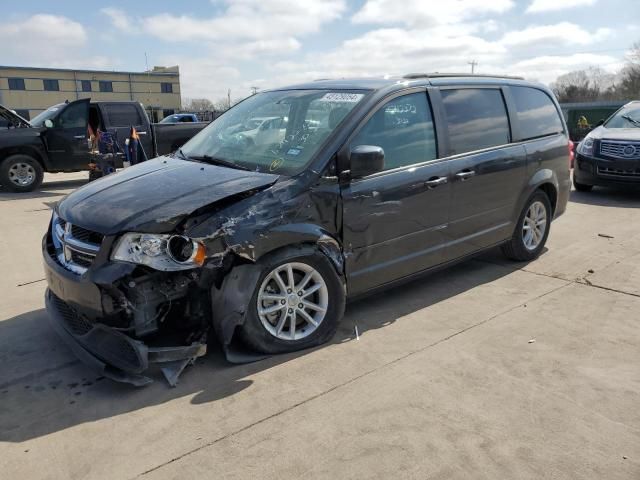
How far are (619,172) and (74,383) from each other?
30.4ft

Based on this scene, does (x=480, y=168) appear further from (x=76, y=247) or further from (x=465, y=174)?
(x=76, y=247)

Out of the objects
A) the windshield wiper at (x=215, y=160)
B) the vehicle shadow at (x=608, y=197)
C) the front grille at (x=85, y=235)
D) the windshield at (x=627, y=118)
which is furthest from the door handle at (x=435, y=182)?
the windshield at (x=627, y=118)

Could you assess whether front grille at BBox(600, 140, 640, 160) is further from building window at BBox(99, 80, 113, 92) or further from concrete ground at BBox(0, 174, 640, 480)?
building window at BBox(99, 80, 113, 92)

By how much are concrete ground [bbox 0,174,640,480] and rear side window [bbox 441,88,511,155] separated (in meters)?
1.39

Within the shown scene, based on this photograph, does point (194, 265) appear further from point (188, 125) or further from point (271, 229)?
point (188, 125)

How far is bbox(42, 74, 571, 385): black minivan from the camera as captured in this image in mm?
3127

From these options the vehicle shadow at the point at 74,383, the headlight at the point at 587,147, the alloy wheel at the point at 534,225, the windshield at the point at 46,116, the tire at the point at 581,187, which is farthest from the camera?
the windshield at the point at 46,116

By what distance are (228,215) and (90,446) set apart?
1.45 m

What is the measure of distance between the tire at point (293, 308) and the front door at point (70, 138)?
384 inches

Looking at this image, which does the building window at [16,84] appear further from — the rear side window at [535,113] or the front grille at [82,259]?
the front grille at [82,259]

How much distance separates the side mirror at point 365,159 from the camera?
11.8 feet

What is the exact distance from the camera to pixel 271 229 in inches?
130

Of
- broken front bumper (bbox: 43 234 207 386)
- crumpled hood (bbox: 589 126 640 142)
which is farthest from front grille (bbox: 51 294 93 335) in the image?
crumpled hood (bbox: 589 126 640 142)

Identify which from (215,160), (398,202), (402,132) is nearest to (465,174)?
(402,132)
